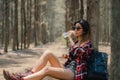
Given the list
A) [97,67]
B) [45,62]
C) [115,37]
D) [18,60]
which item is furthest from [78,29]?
[18,60]

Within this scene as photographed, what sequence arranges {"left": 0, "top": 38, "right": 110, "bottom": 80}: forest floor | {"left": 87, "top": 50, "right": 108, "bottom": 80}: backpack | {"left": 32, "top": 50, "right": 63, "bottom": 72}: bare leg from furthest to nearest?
{"left": 0, "top": 38, "right": 110, "bottom": 80}: forest floor
{"left": 32, "top": 50, "right": 63, "bottom": 72}: bare leg
{"left": 87, "top": 50, "right": 108, "bottom": 80}: backpack

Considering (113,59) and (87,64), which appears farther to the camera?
(87,64)

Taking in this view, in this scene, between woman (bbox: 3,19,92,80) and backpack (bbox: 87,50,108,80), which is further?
woman (bbox: 3,19,92,80)

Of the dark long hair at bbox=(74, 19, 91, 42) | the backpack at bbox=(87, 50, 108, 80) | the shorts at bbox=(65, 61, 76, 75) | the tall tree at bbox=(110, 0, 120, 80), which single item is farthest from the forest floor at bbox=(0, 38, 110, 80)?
the tall tree at bbox=(110, 0, 120, 80)

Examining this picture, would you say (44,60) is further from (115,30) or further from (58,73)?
(115,30)

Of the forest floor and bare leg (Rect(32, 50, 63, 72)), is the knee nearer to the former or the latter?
bare leg (Rect(32, 50, 63, 72))

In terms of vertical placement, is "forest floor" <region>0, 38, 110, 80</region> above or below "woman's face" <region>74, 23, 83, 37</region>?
below

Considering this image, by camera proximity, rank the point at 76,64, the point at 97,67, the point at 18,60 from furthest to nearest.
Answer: the point at 18,60 < the point at 76,64 < the point at 97,67

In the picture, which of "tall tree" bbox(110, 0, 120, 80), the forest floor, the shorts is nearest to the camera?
"tall tree" bbox(110, 0, 120, 80)

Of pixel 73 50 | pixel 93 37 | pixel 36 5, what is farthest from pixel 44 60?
pixel 36 5

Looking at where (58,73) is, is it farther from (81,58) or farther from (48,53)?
(48,53)

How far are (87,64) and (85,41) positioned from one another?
481mm

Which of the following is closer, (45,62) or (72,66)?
(72,66)

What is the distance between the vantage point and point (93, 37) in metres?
11.6
